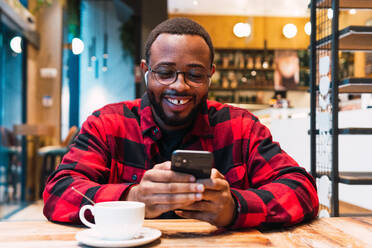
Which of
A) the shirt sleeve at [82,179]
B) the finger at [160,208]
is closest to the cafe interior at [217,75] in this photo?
the shirt sleeve at [82,179]

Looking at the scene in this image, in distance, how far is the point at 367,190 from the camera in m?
3.55

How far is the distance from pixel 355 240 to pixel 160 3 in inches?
206

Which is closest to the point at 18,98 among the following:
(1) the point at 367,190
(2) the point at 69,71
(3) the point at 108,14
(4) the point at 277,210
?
(2) the point at 69,71

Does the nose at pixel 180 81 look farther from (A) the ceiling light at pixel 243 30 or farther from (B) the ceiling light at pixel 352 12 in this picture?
(B) the ceiling light at pixel 352 12

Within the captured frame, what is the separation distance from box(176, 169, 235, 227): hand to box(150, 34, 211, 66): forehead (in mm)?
475

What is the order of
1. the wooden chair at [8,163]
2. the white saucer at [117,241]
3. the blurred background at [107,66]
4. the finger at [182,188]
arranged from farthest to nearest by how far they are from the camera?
the blurred background at [107,66], the wooden chair at [8,163], the finger at [182,188], the white saucer at [117,241]

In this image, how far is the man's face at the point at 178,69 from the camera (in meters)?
1.30

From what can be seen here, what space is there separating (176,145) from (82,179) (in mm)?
364

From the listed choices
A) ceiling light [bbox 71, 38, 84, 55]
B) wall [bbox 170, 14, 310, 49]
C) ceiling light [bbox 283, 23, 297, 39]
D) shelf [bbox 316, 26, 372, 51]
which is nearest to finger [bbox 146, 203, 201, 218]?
shelf [bbox 316, 26, 372, 51]

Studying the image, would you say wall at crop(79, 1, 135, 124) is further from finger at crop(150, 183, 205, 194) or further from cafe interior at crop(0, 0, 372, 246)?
finger at crop(150, 183, 205, 194)

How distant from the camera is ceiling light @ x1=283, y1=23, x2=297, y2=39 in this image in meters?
8.84

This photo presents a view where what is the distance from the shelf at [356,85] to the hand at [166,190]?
4.64 ft

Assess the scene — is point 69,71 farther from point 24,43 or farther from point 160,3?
point 160,3

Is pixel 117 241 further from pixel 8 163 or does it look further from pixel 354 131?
pixel 8 163
